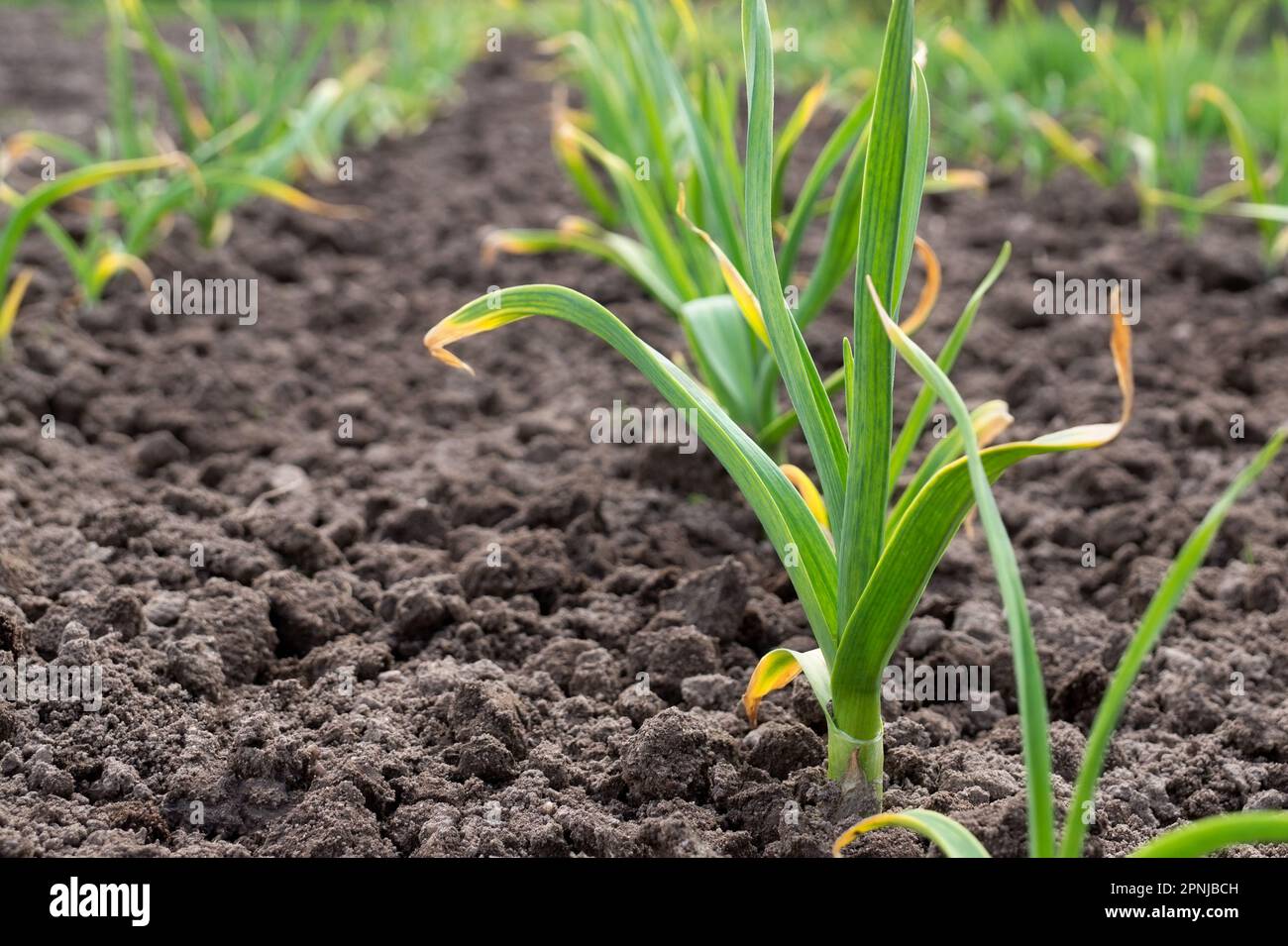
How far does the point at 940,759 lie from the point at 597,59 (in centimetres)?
205

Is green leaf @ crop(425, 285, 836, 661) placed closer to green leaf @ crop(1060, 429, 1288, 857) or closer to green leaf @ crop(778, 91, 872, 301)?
green leaf @ crop(1060, 429, 1288, 857)

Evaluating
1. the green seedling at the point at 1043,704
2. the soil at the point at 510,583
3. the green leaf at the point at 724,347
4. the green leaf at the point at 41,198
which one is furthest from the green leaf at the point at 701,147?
the green leaf at the point at 41,198

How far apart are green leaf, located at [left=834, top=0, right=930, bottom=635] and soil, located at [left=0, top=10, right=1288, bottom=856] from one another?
0.33 m

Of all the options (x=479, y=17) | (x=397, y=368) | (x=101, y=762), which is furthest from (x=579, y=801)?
(x=479, y=17)

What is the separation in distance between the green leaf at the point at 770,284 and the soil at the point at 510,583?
387mm

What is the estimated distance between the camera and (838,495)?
1494 mm

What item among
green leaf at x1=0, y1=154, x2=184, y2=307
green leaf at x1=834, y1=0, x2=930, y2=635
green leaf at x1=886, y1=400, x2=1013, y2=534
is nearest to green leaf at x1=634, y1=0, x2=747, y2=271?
green leaf at x1=886, y1=400, x2=1013, y2=534

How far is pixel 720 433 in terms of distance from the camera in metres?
1.46

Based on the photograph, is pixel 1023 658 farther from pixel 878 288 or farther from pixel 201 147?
pixel 201 147

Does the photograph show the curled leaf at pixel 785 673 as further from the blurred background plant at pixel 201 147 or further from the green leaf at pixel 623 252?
the blurred background plant at pixel 201 147

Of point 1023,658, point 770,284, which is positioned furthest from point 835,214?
point 1023,658

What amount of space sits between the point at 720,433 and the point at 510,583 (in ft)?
2.37

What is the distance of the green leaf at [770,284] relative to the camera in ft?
4.88

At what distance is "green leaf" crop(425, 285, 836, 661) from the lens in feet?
4.76
